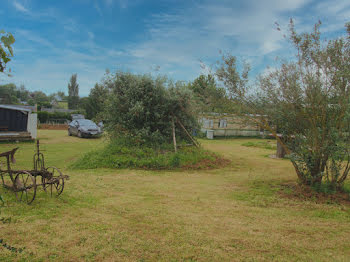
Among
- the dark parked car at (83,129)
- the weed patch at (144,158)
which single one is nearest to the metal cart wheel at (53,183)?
the weed patch at (144,158)

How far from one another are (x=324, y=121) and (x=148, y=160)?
609 cm

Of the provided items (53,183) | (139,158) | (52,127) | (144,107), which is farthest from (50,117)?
(53,183)

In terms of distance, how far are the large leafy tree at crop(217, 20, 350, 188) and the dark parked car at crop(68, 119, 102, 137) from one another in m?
16.8

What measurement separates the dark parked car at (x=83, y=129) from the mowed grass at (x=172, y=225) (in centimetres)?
1441

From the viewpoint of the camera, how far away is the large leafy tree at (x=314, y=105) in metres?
5.81

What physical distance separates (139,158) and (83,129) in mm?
12408

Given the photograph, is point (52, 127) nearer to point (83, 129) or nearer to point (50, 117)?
point (50, 117)

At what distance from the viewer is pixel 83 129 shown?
69.5 ft

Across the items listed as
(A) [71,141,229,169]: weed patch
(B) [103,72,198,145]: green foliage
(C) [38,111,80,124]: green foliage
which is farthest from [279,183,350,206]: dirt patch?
(C) [38,111,80,124]: green foliage

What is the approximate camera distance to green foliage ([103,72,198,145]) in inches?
449

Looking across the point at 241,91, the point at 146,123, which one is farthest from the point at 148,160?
the point at 241,91

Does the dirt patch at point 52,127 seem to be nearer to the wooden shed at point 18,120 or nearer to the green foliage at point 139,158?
the wooden shed at point 18,120

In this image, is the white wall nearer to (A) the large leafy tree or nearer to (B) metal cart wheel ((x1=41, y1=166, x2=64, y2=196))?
(B) metal cart wheel ((x1=41, y1=166, x2=64, y2=196))

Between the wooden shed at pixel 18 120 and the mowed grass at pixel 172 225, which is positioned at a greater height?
the wooden shed at pixel 18 120
